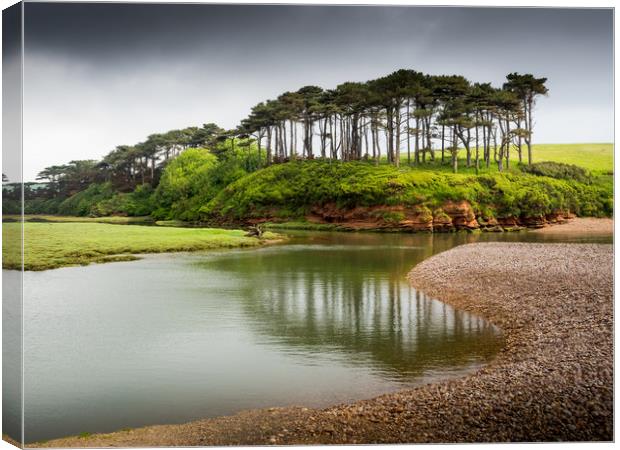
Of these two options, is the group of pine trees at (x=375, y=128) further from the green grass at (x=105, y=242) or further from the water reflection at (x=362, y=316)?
the water reflection at (x=362, y=316)

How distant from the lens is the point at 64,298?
56.8 ft

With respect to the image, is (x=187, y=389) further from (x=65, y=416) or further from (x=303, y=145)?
(x=303, y=145)

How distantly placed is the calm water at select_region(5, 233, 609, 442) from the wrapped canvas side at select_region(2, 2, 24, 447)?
25 centimetres

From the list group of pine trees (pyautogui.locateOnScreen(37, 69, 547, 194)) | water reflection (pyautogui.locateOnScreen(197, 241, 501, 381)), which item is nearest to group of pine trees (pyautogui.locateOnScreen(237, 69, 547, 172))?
group of pine trees (pyautogui.locateOnScreen(37, 69, 547, 194))

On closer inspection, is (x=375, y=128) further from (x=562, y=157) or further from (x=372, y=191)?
(x=372, y=191)

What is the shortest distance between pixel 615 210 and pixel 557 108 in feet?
9.94

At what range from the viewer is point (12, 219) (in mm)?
9445

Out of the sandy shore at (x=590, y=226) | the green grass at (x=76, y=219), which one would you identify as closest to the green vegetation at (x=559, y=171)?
the sandy shore at (x=590, y=226)

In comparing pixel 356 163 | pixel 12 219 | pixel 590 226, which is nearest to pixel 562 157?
pixel 590 226

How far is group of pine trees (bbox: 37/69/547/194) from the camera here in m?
14.2

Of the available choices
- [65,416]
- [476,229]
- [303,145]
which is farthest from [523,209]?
[65,416]

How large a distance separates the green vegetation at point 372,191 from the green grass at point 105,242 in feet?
8.49

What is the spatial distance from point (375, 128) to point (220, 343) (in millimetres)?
9094

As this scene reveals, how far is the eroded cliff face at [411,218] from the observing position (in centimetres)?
2652
